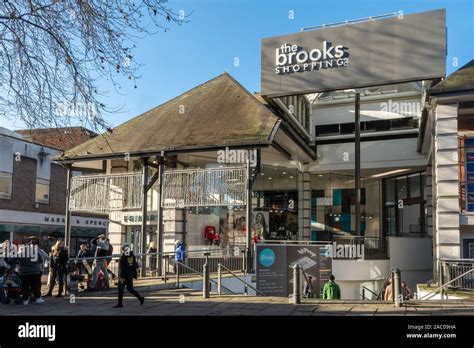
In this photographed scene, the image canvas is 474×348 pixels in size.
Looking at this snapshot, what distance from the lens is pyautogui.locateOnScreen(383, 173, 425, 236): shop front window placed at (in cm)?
2798

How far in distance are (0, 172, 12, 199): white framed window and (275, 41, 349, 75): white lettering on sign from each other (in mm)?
19591

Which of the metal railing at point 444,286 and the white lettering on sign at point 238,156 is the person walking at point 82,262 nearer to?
the white lettering on sign at point 238,156

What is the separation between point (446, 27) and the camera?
20.4m

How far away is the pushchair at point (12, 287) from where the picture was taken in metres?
13.7

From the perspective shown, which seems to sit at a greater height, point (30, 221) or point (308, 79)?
point (308, 79)

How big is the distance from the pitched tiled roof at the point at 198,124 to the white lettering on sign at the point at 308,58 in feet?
7.28

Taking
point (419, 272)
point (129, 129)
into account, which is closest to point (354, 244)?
point (419, 272)

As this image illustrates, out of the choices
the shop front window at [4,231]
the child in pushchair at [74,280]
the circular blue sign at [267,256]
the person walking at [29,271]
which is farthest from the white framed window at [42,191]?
the circular blue sign at [267,256]

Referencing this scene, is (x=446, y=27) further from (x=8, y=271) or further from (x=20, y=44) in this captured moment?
(x=8, y=271)

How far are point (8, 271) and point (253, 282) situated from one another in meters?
8.76

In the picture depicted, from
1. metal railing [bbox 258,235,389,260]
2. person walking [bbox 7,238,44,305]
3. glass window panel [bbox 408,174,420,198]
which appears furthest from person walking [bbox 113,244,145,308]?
glass window panel [bbox 408,174,420,198]

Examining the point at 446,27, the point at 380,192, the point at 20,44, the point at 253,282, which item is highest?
the point at 446,27

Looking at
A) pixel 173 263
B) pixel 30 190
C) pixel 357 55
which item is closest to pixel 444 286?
pixel 173 263

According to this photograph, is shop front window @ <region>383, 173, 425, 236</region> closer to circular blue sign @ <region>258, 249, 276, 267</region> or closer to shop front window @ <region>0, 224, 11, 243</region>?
circular blue sign @ <region>258, 249, 276, 267</region>
